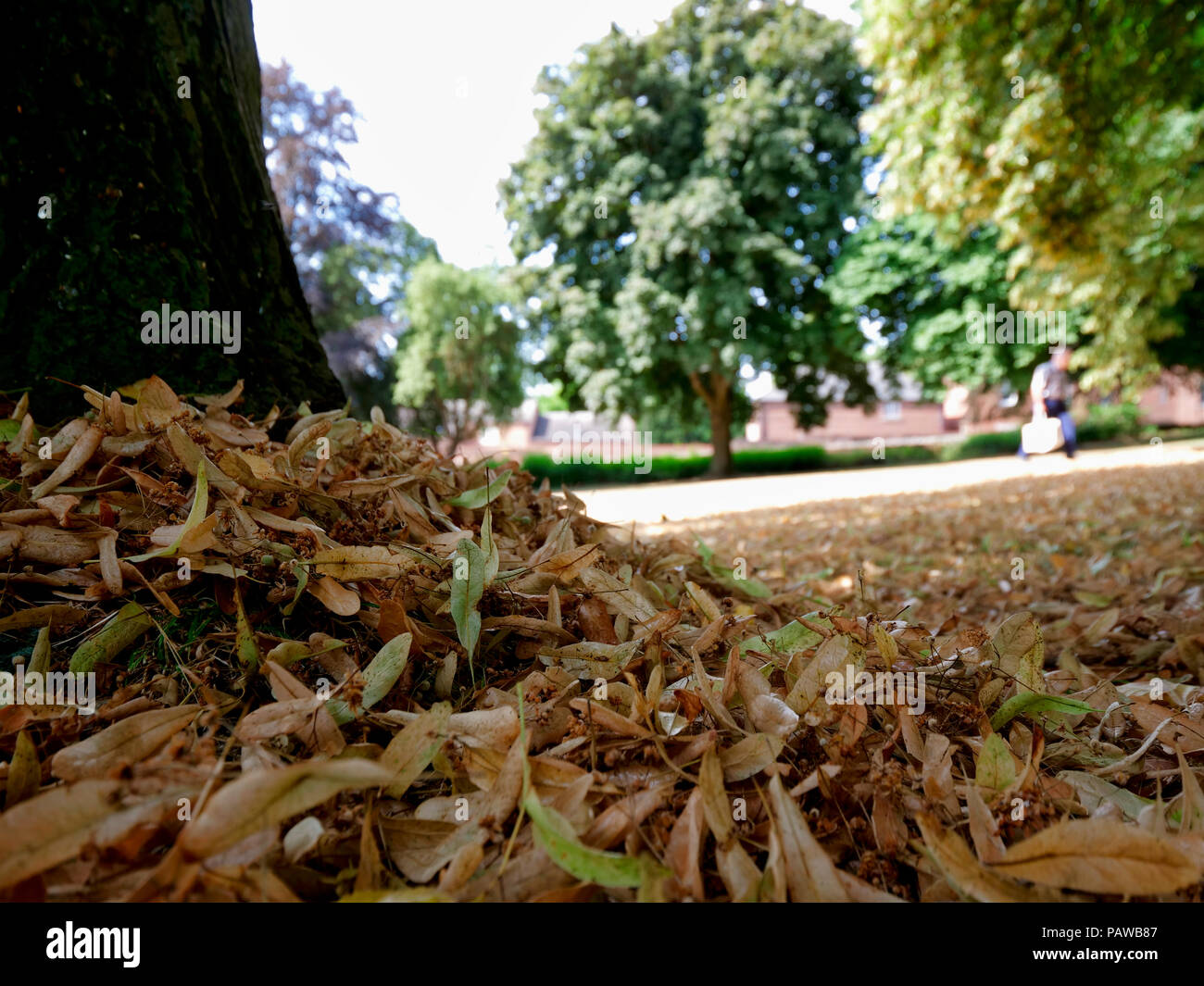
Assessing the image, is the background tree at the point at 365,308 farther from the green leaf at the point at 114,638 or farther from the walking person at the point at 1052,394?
the green leaf at the point at 114,638

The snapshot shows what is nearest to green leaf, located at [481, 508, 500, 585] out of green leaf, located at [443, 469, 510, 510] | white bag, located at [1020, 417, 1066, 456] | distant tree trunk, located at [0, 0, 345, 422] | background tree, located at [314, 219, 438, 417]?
green leaf, located at [443, 469, 510, 510]

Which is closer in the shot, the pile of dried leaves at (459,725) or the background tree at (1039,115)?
the pile of dried leaves at (459,725)

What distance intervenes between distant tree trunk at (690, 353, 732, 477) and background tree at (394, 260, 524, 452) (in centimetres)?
658

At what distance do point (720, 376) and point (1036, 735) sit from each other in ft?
61.7

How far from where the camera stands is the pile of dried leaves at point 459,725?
0.69 m

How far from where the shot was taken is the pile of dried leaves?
2.27ft

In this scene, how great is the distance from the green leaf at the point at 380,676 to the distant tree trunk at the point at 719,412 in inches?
736

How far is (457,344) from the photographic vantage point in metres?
22.2

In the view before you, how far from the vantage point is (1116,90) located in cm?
473

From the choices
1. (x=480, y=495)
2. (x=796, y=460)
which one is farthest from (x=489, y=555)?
(x=796, y=460)

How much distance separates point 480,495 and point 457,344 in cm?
2153

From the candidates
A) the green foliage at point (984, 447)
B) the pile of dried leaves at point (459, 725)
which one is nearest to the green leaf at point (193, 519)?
the pile of dried leaves at point (459, 725)

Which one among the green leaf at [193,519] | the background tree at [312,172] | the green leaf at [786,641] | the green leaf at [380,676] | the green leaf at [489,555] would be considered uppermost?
the background tree at [312,172]

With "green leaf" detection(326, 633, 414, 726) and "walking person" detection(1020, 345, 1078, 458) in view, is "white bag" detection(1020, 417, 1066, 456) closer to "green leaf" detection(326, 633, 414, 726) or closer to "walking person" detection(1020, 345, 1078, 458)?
"walking person" detection(1020, 345, 1078, 458)
